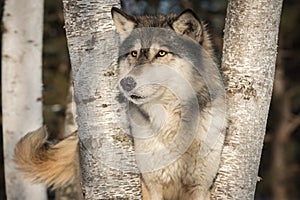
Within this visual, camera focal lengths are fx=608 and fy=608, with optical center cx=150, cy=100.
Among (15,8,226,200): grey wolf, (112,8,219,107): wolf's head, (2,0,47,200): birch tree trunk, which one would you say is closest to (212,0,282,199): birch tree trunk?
(15,8,226,200): grey wolf

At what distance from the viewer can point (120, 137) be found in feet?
9.50

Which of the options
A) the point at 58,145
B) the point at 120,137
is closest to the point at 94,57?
the point at 120,137

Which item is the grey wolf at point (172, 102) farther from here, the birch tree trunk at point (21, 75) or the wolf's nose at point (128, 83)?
the birch tree trunk at point (21, 75)

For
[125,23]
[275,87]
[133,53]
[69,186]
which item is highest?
[125,23]

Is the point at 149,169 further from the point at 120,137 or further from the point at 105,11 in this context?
the point at 105,11

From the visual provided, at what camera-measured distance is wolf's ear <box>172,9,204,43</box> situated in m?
3.59

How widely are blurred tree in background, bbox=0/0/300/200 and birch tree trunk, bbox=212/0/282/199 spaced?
488 centimetres

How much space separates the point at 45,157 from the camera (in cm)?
448

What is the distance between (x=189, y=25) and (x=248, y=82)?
670 mm

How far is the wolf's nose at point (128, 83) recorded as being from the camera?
333 centimetres

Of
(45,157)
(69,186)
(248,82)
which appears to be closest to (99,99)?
(248,82)

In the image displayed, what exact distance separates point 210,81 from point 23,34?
1.98 metres

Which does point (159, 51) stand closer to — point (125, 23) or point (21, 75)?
point (125, 23)

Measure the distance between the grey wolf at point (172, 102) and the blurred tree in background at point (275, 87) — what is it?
4341mm
